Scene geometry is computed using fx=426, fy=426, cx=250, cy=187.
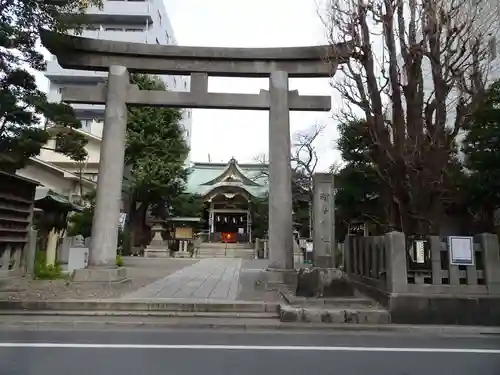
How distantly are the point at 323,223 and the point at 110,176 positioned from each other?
19.4ft

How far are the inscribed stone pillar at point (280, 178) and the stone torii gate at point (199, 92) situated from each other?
0.02m

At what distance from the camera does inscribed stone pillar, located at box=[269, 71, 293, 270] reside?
11.9 m

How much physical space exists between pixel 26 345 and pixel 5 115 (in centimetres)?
924

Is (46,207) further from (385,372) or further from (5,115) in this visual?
(385,372)

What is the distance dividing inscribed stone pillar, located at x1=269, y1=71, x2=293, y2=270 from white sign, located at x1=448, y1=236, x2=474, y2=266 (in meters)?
4.38

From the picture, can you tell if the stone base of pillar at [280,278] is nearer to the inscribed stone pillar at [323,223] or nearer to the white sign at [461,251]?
the inscribed stone pillar at [323,223]

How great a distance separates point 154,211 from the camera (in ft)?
115

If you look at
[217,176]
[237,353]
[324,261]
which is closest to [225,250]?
[217,176]

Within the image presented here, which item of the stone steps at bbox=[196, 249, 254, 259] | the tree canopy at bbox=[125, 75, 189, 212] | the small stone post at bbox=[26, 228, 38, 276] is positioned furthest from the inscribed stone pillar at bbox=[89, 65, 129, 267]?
the stone steps at bbox=[196, 249, 254, 259]

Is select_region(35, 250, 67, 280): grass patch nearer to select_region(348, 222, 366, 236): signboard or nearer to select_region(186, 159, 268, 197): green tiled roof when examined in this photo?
select_region(348, 222, 366, 236): signboard

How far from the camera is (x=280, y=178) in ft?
39.7

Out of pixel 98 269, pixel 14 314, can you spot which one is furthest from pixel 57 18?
pixel 14 314

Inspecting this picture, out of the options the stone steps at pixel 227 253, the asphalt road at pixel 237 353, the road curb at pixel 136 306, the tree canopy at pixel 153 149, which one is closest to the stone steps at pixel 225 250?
the stone steps at pixel 227 253

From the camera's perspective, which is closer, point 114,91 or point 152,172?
point 114,91
